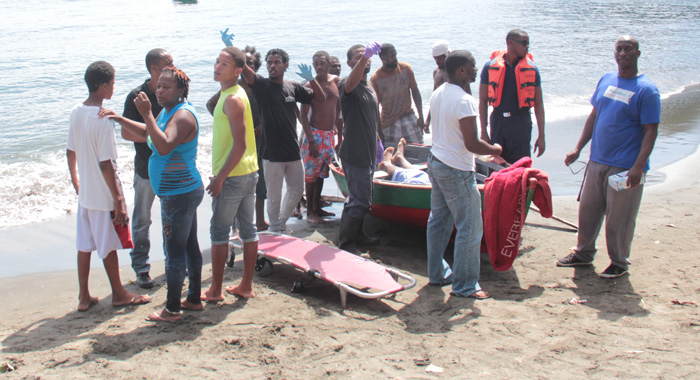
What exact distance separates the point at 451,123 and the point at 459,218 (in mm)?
735

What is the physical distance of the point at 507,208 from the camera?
512cm

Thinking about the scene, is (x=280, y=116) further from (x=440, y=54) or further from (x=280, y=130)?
(x=440, y=54)

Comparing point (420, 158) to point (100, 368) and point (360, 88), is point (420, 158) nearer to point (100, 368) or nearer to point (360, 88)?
point (360, 88)

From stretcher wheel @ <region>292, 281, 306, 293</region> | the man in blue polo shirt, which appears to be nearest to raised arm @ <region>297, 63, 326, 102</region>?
stretcher wheel @ <region>292, 281, 306, 293</region>

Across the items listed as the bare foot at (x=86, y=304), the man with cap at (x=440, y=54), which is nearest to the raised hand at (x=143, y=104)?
the bare foot at (x=86, y=304)

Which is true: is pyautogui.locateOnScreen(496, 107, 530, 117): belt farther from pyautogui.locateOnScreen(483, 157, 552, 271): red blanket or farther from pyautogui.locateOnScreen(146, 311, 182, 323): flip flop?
pyautogui.locateOnScreen(146, 311, 182, 323): flip flop

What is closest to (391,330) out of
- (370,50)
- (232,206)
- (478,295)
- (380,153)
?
(478,295)

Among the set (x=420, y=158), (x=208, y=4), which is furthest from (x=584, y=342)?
(x=208, y=4)

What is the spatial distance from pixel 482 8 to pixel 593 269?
3341 cm

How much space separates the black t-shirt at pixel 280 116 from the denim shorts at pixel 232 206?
5.12ft

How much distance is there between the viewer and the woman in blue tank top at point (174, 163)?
3992 mm

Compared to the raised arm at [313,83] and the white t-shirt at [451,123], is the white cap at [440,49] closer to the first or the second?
the raised arm at [313,83]

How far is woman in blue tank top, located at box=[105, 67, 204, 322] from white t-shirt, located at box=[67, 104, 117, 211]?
150 mm

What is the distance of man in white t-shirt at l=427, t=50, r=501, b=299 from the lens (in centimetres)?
451
